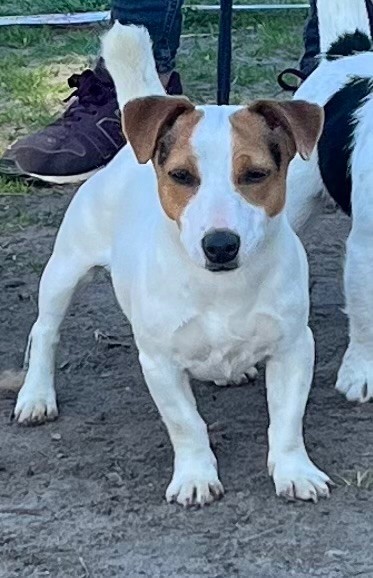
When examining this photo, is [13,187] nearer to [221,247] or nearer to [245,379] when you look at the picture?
[245,379]

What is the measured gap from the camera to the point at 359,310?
10.9 ft

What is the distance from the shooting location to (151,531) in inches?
106

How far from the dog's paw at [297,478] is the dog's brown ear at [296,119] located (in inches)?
25.2

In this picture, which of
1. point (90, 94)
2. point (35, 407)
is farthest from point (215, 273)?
point (90, 94)

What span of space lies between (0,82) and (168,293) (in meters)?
3.67

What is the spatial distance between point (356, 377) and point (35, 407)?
789 millimetres

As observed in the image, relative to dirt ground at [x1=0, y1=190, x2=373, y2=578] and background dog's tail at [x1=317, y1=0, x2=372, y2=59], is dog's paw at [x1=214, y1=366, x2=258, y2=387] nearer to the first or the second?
dirt ground at [x1=0, y1=190, x2=373, y2=578]

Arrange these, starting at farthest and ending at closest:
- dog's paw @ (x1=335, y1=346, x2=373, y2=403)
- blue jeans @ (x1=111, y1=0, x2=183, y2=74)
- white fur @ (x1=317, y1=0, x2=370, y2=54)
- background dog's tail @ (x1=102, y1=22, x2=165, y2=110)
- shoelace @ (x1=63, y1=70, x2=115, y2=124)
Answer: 1. shoelace @ (x1=63, y1=70, x2=115, y2=124)
2. blue jeans @ (x1=111, y1=0, x2=183, y2=74)
3. white fur @ (x1=317, y1=0, x2=370, y2=54)
4. dog's paw @ (x1=335, y1=346, x2=373, y2=403)
5. background dog's tail @ (x1=102, y1=22, x2=165, y2=110)

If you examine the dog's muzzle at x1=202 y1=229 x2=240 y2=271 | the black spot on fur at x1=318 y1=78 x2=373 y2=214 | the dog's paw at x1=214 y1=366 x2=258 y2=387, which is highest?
the dog's muzzle at x1=202 y1=229 x2=240 y2=271

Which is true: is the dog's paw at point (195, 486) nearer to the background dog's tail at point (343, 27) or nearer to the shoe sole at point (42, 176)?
the background dog's tail at point (343, 27)

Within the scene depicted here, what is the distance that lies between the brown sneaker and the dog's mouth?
92.1 inches

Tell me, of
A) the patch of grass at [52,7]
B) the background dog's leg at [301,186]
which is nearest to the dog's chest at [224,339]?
the background dog's leg at [301,186]

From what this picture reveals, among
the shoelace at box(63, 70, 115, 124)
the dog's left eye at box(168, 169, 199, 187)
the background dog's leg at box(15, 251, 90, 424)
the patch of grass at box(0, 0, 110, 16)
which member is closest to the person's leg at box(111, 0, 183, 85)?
the shoelace at box(63, 70, 115, 124)

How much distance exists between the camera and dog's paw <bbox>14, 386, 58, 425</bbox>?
3180mm
